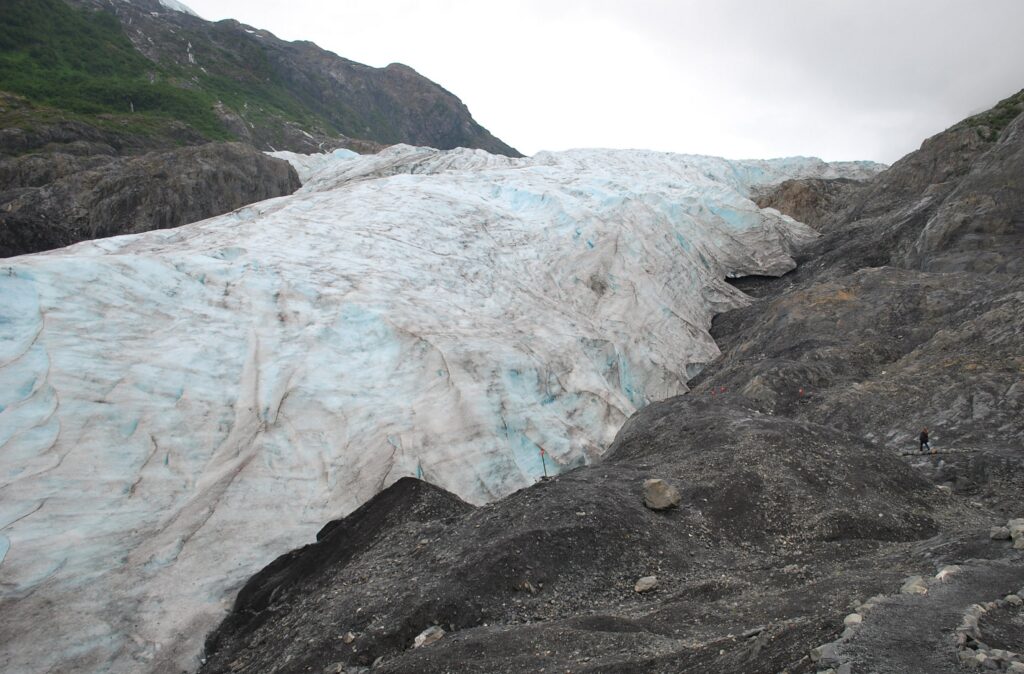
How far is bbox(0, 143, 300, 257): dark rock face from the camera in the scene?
23.2 metres

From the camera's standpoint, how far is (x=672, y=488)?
9.83 m

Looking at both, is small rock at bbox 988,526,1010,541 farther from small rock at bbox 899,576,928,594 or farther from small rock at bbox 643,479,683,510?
small rock at bbox 643,479,683,510

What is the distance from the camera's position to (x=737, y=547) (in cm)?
910

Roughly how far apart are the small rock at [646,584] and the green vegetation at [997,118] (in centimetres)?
2653

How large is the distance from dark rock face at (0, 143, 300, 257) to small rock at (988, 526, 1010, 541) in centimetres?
2471

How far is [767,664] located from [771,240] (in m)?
26.2

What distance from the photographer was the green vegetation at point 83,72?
4044 centimetres

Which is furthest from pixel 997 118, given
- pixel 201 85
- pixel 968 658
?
pixel 201 85

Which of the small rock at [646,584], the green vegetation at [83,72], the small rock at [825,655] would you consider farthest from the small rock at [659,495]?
the green vegetation at [83,72]

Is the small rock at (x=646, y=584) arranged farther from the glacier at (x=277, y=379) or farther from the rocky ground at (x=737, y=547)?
the glacier at (x=277, y=379)

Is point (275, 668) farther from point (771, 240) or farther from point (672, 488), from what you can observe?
point (771, 240)

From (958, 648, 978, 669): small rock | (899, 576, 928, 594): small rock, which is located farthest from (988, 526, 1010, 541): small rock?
(958, 648, 978, 669): small rock

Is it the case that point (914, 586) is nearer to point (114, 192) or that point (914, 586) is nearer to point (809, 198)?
Result: point (114, 192)

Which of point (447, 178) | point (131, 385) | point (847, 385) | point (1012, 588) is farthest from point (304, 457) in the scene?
point (447, 178)
